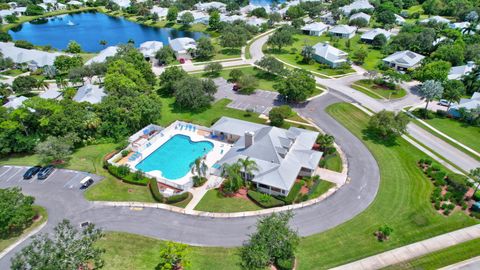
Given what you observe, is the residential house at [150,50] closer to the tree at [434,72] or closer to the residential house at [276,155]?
the residential house at [276,155]

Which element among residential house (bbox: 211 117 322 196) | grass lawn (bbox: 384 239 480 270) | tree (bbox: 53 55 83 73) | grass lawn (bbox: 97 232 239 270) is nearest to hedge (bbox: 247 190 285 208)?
residential house (bbox: 211 117 322 196)

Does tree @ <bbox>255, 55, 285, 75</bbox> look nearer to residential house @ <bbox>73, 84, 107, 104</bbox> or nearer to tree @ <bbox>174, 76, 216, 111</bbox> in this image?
tree @ <bbox>174, 76, 216, 111</bbox>

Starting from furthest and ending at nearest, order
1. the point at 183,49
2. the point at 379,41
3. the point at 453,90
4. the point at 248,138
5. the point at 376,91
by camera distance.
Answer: the point at 379,41
the point at 183,49
the point at 376,91
the point at 453,90
the point at 248,138

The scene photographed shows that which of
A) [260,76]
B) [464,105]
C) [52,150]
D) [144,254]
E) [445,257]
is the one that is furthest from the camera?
[260,76]

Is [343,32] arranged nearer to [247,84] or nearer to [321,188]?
[247,84]

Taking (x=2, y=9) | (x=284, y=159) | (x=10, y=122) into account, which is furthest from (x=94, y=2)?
(x=284, y=159)

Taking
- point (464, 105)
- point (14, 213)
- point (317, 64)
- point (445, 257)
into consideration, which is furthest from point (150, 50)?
point (445, 257)
